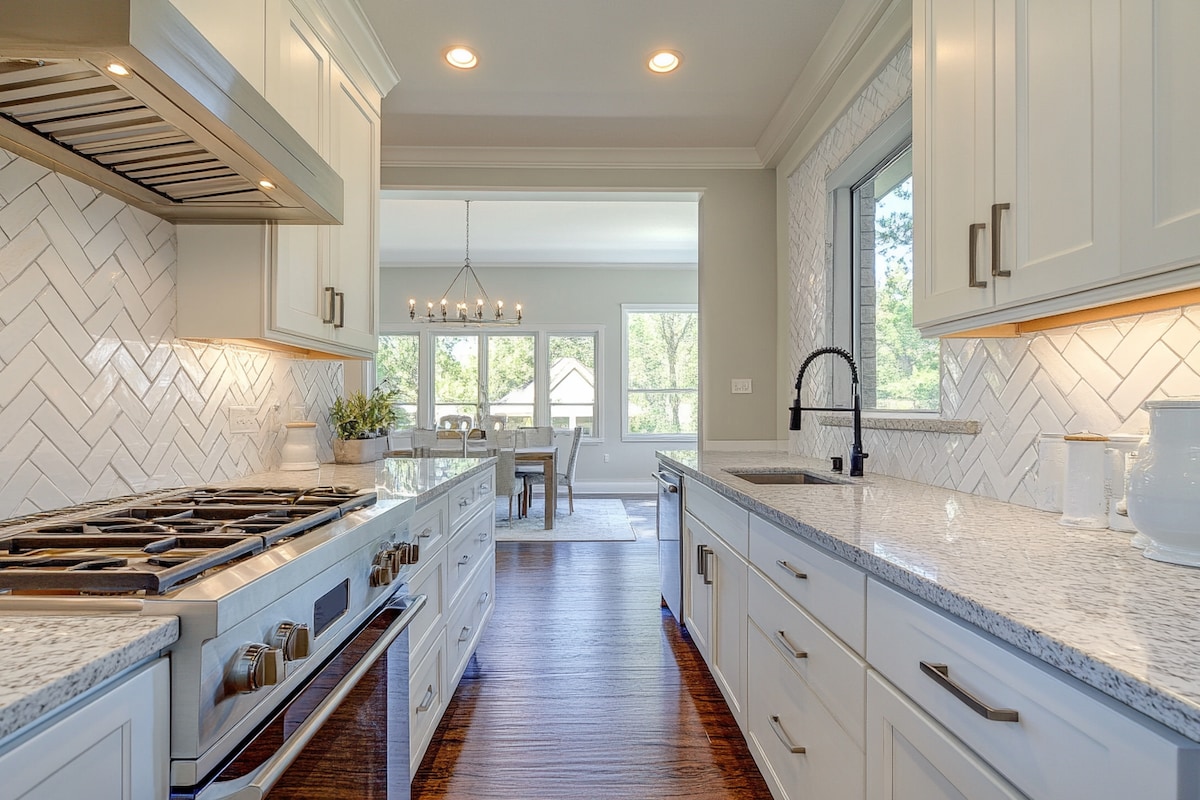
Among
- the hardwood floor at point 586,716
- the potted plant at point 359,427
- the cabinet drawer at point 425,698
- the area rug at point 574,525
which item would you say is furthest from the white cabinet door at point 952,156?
the area rug at point 574,525

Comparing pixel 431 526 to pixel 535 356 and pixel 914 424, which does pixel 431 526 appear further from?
pixel 535 356

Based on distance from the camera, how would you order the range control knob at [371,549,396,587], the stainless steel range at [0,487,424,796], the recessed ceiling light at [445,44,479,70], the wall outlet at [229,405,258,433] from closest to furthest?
the stainless steel range at [0,487,424,796] → the range control knob at [371,549,396,587] → the wall outlet at [229,405,258,433] → the recessed ceiling light at [445,44,479,70]

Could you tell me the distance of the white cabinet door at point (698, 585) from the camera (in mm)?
2399

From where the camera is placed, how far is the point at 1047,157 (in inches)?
45.6

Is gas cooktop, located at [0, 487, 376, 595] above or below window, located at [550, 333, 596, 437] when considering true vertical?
below

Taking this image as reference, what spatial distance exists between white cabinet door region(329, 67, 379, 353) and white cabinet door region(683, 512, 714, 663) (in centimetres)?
153

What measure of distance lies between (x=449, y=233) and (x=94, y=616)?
623cm

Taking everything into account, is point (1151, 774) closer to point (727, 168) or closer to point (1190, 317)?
point (1190, 317)

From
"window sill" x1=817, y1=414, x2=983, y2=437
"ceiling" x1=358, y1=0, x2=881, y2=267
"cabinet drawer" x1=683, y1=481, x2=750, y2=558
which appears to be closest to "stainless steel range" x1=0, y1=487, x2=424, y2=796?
"cabinet drawer" x1=683, y1=481, x2=750, y2=558

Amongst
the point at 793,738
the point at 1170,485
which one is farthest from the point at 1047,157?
the point at 793,738

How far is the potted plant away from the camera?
8.44 feet

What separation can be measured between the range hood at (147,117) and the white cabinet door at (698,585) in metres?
1.76

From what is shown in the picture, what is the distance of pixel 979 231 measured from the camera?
1360 mm

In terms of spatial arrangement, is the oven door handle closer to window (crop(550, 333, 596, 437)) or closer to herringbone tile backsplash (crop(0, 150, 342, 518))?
herringbone tile backsplash (crop(0, 150, 342, 518))
